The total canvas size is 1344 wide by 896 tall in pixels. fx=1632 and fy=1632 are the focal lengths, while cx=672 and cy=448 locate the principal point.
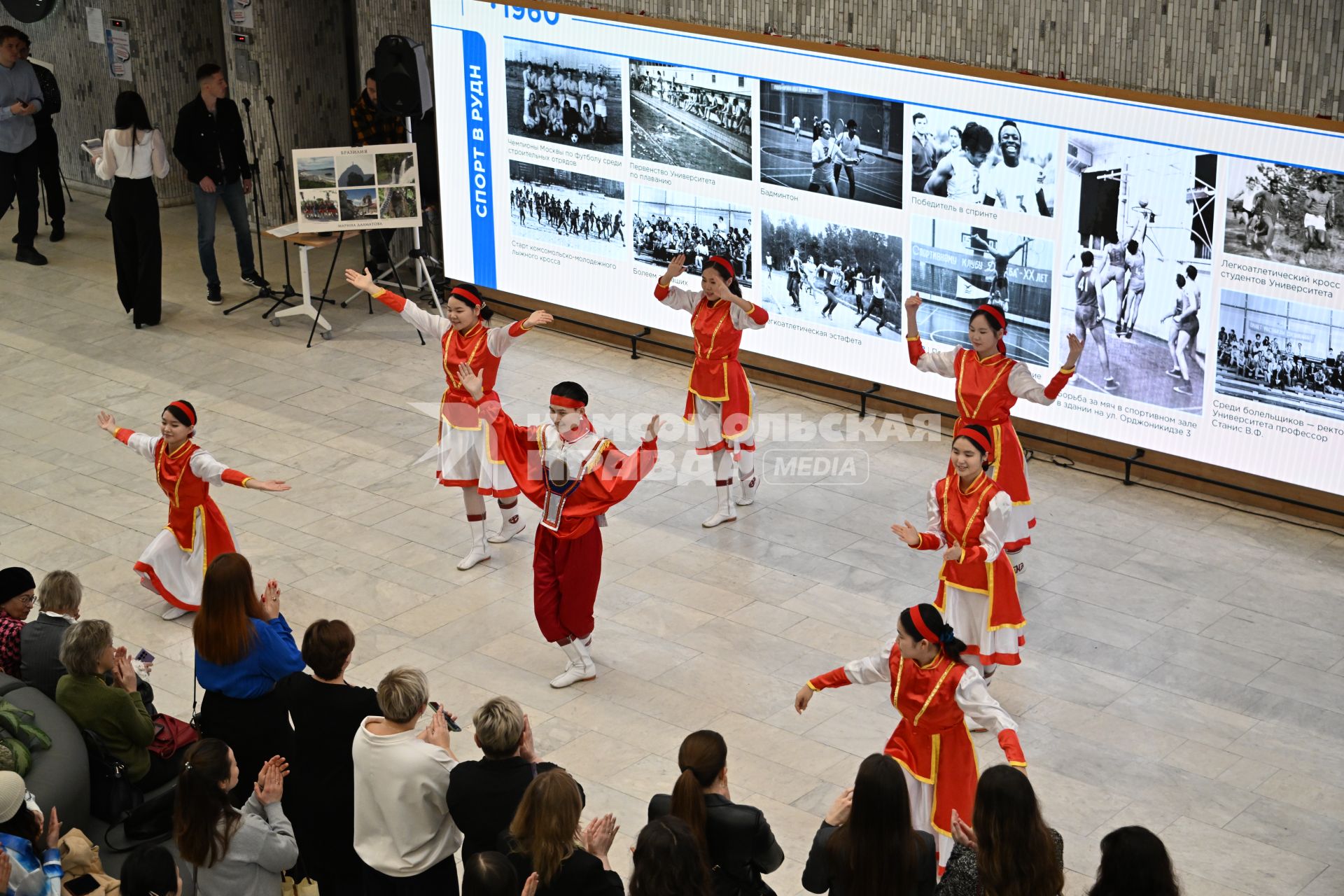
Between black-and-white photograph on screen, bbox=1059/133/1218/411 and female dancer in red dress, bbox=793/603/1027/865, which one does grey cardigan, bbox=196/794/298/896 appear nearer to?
female dancer in red dress, bbox=793/603/1027/865

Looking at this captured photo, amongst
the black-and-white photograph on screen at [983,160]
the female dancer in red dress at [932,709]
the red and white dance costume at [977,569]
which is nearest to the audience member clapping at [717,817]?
the female dancer in red dress at [932,709]

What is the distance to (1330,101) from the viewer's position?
8.99m

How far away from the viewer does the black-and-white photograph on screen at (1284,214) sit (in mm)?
9172

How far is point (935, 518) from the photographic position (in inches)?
291

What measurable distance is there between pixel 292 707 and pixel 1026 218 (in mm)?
6285

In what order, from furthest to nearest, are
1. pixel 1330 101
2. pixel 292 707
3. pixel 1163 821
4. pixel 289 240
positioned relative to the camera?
pixel 289 240, pixel 1330 101, pixel 1163 821, pixel 292 707

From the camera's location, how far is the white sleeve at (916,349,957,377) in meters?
8.66

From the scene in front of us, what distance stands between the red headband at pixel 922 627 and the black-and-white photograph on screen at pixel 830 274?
5491 mm

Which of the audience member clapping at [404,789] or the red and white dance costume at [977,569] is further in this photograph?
the red and white dance costume at [977,569]

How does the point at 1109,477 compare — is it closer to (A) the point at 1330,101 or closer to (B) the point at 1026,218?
(B) the point at 1026,218

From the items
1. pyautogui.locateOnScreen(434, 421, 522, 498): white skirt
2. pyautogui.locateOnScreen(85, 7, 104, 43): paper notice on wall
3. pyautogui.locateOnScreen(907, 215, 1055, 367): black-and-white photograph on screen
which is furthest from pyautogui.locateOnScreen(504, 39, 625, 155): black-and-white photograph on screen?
pyautogui.locateOnScreen(85, 7, 104, 43): paper notice on wall

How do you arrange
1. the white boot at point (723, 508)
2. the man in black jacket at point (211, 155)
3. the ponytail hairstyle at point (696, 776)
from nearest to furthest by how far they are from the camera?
the ponytail hairstyle at point (696, 776)
the white boot at point (723, 508)
the man in black jacket at point (211, 155)

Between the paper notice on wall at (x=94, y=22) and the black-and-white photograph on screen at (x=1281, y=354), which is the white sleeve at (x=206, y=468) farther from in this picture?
the paper notice on wall at (x=94, y=22)

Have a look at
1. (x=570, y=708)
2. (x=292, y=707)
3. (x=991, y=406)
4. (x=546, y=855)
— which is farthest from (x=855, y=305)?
(x=546, y=855)
